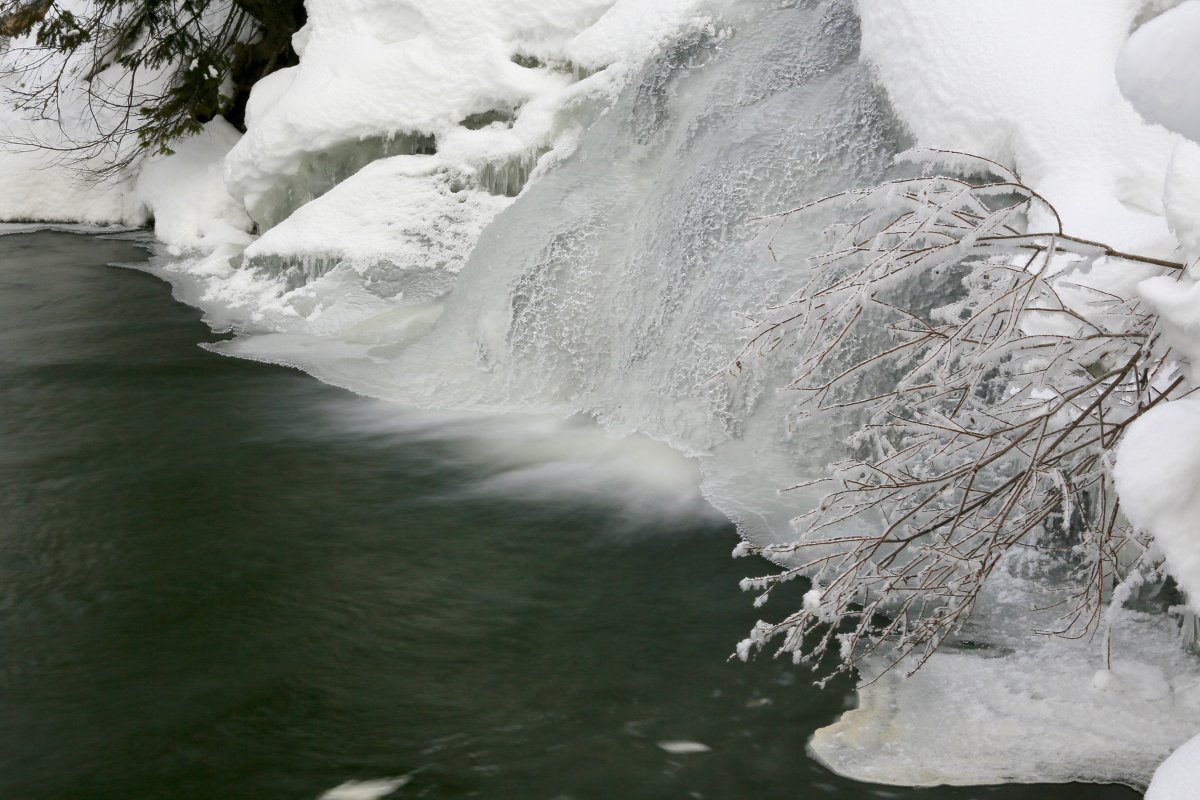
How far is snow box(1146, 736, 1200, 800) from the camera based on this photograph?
172 cm

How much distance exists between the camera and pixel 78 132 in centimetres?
1024

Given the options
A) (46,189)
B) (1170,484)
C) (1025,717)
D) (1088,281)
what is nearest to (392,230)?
(1088,281)

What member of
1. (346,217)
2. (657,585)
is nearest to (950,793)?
(657,585)

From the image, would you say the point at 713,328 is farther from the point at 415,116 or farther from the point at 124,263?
the point at 124,263

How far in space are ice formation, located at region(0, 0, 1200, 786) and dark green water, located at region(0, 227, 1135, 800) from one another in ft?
1.11

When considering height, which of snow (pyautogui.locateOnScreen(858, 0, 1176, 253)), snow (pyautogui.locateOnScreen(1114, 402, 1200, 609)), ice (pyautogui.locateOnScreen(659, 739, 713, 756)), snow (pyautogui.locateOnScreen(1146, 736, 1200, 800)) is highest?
snow (pyautogui.locateOnScreen(858, 0, 1176, 253))

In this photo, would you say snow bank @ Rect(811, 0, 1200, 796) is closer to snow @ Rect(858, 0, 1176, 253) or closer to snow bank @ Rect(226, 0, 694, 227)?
snow @ Rect(858, 0, 1176, 253)

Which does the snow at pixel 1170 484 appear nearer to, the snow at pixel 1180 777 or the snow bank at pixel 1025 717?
the snow at pixel 1180 777

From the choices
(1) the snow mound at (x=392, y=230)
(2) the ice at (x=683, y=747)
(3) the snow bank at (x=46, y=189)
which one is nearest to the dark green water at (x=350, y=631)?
(2) the ice at (x=683, y=747)

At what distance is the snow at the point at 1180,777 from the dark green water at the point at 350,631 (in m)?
0.84

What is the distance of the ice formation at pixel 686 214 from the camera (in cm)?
283

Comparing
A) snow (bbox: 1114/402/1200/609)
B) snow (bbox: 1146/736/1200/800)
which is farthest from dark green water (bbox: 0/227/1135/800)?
snow (bbox: 1114/402/1200/609)

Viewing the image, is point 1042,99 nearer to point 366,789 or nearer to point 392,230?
point 366,789

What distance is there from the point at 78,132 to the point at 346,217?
4573mm
